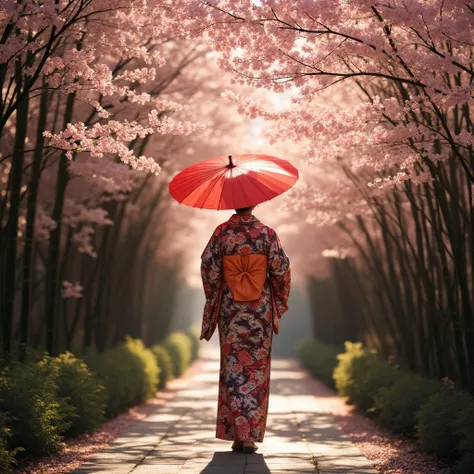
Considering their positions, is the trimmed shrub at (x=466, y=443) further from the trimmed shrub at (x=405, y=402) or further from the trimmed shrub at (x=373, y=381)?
the trimmed shrub at (x=373, y=381)

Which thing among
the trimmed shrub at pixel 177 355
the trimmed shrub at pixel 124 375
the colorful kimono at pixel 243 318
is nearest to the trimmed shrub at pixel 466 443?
the colorful kimono at pixel 243 318

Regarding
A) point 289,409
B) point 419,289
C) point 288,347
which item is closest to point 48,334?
point 289,409

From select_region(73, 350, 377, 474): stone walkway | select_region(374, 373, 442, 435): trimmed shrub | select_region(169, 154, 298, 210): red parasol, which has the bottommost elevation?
select_region(73, 350, 377, 474): stone walkway

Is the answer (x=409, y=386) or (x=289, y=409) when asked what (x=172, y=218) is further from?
(x=409, y=386)

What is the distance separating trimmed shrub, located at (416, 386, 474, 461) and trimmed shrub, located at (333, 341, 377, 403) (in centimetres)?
538

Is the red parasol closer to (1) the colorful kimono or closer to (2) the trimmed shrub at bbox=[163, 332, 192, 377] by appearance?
(1) the colorful kimono

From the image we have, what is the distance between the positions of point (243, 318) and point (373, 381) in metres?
5.23

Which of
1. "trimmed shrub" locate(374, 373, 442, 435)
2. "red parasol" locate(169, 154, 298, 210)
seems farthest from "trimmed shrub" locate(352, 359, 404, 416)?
"red parasol" locate(169, 154, 298, 210)

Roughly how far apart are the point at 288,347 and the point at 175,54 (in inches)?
1555

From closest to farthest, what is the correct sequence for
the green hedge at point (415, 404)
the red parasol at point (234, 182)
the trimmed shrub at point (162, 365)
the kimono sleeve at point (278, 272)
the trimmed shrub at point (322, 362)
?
1. the green hedge at point (415, 404)
2. the red parasol at point (234, 182)
3. the kimono sleeve at point (278, 272)
4. the trimmed shrub at point (162, 365)
5. the trimmed shrub at point (322, 362)

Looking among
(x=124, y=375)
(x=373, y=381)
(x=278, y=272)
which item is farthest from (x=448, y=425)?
(x=124, y=375)

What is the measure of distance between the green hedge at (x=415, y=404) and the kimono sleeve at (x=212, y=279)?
6.38ft

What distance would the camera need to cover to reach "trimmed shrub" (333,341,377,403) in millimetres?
12812

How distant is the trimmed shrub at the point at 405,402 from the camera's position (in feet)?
27.3
